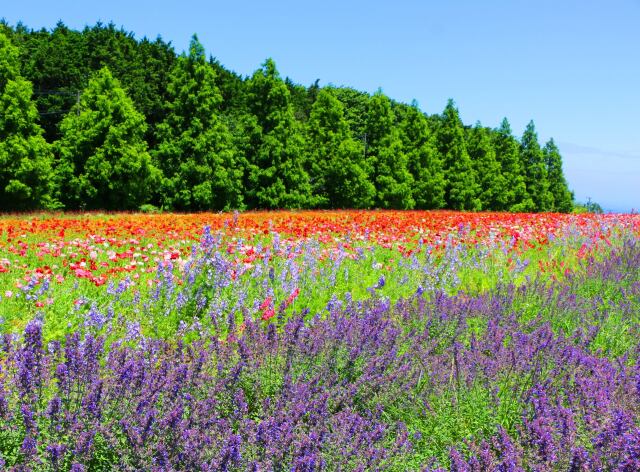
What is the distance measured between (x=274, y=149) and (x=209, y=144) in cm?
259

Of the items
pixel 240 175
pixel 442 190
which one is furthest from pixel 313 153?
pixel 442 190

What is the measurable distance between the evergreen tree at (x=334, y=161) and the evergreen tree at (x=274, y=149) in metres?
2.46

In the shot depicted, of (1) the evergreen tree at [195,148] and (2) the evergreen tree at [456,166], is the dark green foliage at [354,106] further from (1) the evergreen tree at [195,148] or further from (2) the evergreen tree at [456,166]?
(1) the evergreen tree at [195,148]

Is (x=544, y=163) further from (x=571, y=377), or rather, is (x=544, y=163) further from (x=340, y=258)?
(x=571, y=377)

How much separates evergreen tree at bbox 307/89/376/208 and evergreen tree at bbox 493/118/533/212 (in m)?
10.9

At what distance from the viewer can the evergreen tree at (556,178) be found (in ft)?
112

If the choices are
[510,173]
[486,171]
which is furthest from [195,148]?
[510,173]

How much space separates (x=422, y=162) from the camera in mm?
27734

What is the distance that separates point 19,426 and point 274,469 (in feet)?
4.29

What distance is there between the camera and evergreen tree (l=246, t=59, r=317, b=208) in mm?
21094


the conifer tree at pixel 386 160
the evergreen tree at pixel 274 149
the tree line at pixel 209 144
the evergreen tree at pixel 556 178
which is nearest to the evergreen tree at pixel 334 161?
Answer: the tree line at pixel 209 144

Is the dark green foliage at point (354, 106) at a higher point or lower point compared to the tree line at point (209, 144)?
higher

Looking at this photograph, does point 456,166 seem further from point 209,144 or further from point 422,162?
point 209,144

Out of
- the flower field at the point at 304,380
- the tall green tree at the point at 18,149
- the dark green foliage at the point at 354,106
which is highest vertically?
the dark green foliage at the point at 354,106
